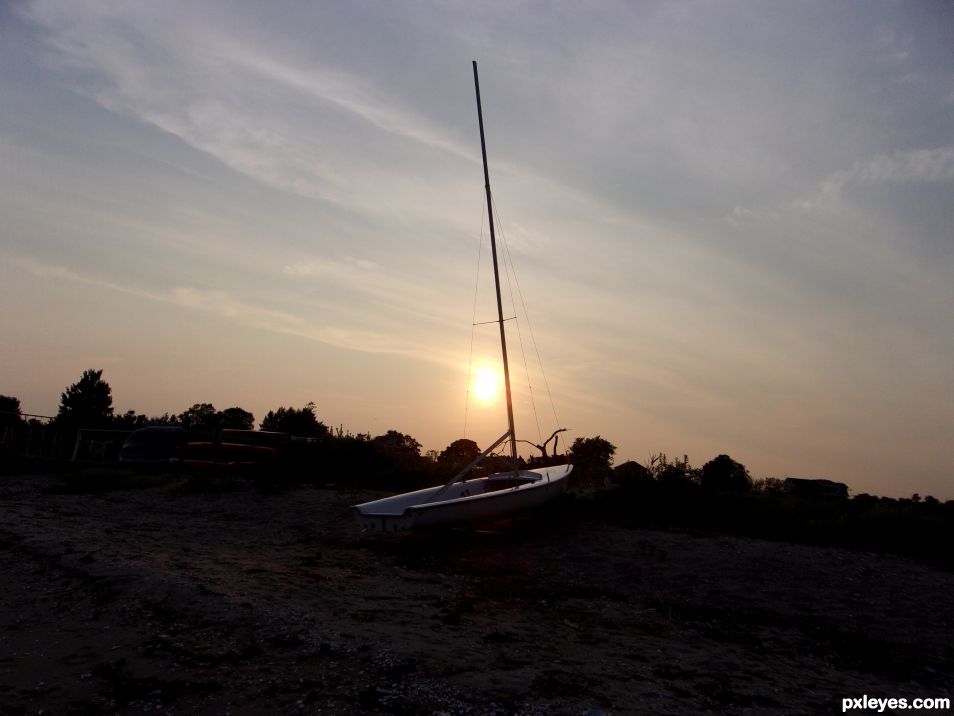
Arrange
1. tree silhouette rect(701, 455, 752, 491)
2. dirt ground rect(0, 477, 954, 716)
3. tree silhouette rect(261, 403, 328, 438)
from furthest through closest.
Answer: tree silhouette rect(261, 403, 328, 438) < tree silhouette rect(701, 455, 752, 491) < dirt ground rect(0, 477, 954, 716)

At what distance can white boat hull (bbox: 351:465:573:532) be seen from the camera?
37.4 feet

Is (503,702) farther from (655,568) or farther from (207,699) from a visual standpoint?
(655,568)

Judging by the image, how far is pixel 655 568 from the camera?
10.6 m

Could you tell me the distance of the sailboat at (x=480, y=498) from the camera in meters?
11.4

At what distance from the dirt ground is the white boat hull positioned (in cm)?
55

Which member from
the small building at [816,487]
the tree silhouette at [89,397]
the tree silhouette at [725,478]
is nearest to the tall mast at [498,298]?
the tree silhouette at [725,478]

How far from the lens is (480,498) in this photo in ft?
39.9

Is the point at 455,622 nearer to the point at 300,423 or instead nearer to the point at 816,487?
the point at 816,487

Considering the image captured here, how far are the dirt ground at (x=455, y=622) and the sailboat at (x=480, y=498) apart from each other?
0.55 metres

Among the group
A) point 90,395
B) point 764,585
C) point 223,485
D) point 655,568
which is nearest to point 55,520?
point 223,485

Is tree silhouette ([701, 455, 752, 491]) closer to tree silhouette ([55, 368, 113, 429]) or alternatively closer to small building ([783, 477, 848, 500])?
small building ([783, 477, 848, 500])

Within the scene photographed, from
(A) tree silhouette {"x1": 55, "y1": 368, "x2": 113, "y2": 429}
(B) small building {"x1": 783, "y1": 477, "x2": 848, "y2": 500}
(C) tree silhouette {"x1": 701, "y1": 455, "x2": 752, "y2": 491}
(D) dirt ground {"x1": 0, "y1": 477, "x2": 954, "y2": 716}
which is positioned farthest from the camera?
(A) tree silhouette {"x1": 55, "y1": 368, "x2": 113, "y2": 429}

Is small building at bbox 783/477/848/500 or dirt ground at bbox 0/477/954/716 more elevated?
small building at bbox 783/477/848/500

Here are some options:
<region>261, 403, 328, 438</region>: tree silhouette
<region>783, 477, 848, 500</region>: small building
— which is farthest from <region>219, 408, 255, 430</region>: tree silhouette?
<region>783, 477, 848, 500</region>: small building
